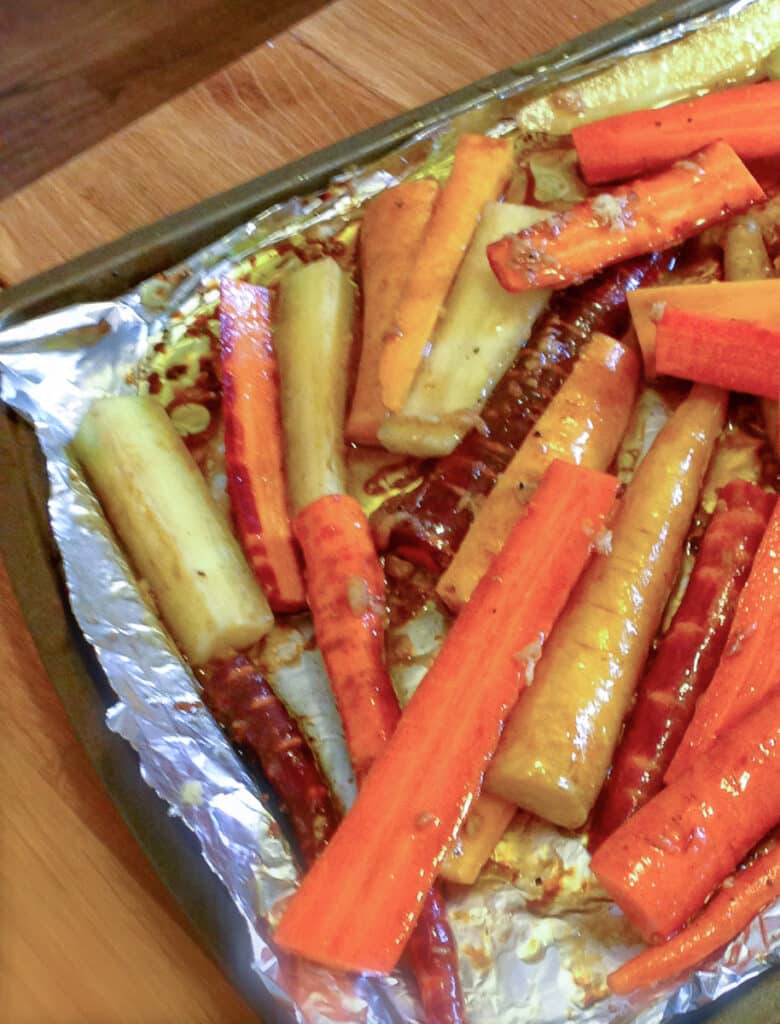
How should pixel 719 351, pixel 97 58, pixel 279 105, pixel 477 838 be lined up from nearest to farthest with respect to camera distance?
pixel 477 838 → pixel 719 351 → pixel 279 105 → pixel 97 58

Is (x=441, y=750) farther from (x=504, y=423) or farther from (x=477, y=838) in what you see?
(x=504, y=423)

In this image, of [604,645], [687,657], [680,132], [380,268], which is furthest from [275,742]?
[680,132]

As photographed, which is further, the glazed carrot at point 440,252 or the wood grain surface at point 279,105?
the wood grain surface at point 279,105

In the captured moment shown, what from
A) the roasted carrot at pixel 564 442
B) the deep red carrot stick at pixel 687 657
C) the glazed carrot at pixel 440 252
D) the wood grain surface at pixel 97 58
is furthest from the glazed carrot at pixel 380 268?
the wood grain surface at pixel 97 58

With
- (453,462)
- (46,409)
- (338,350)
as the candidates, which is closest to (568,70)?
(338,350)

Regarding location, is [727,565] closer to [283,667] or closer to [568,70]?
[283,667]

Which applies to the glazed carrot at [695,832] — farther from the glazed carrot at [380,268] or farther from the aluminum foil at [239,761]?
the glazed carrot at [380,268]

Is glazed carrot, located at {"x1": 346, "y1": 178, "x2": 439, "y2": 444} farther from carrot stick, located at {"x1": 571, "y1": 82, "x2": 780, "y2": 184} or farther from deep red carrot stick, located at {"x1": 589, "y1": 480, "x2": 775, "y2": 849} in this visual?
deep red carrot stick, located at {"x1": 589, "y1": 480, "x2": 775, "y2": 849}
